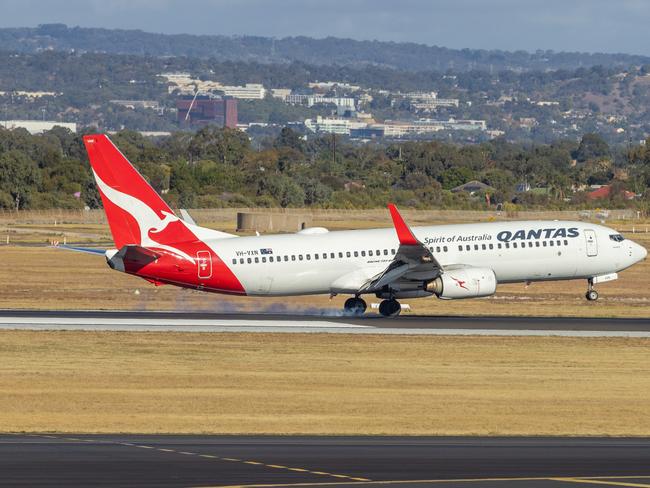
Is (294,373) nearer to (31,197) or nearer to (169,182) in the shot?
(31,197)

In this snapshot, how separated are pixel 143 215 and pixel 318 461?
2530 centimetres

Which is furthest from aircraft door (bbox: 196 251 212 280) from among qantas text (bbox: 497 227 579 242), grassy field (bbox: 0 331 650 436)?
qantas text (bbox: 497 227 579 242)

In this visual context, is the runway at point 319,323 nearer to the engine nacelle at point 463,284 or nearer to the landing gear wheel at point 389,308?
the landing gear wheel at point 389,308

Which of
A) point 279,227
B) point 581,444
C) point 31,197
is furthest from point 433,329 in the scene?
point 31,197

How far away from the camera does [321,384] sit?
36594mm

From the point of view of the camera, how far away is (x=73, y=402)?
109ft

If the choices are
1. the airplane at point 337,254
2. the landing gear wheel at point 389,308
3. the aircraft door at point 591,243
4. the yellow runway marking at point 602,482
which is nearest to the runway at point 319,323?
the landing gear wheel at point 389,308

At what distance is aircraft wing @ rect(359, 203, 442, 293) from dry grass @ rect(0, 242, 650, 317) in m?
4.57

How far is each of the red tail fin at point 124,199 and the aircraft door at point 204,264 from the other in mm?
1532

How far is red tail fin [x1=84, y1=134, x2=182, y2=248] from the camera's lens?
49.5 metres

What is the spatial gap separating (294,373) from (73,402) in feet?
23.8

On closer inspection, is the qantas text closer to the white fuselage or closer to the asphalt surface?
the white fuselage

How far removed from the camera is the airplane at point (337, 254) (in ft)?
163

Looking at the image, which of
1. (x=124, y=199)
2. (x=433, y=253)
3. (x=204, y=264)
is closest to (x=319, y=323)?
(x=204, y=264)
